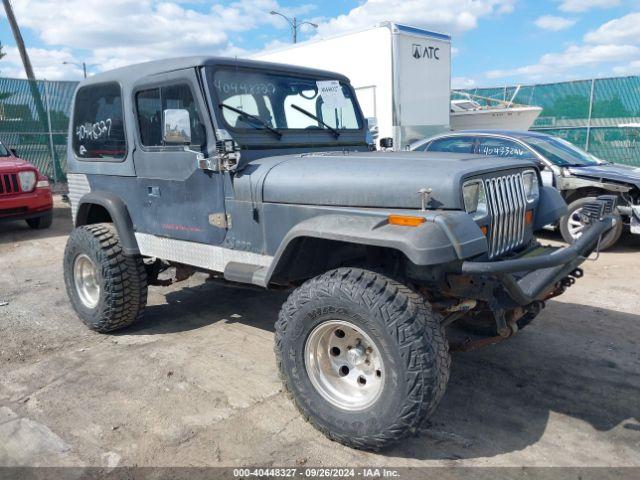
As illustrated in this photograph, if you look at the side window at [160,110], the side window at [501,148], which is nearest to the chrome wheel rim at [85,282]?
the side window at [160,110]

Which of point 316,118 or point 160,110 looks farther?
point 316,118

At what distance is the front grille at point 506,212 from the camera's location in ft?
9.89

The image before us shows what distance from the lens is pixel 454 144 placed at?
8023 millimetres

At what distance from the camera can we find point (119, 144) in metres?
4.29

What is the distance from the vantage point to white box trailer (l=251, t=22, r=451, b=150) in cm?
975

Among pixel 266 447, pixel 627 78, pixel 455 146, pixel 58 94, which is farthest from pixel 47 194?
pixel 627 78

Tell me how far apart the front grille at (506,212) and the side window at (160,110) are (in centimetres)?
188

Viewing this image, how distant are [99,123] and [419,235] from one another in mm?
3190

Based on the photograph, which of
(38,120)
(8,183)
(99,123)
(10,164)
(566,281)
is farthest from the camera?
(38,120)

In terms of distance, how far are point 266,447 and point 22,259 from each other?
6.25 m

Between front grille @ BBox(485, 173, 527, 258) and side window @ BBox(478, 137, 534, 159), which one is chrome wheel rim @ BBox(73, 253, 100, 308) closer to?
front grille @ BBox(485, 173, 527, 258)

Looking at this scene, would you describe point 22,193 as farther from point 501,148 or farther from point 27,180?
point 501,148

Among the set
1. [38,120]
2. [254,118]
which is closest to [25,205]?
[38,120]

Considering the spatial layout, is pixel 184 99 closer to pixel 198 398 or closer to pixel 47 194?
pixel 198 398
